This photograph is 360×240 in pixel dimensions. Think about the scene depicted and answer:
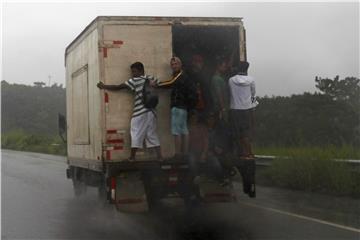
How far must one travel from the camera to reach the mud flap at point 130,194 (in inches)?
348

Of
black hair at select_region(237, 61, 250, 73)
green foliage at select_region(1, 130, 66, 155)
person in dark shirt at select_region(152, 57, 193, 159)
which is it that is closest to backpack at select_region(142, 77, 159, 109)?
person in dark shirt at select_region(152, 57, 193, 159)

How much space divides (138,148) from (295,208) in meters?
3.08

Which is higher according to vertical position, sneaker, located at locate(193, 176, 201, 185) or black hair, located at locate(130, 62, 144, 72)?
black hair, located at locate(130, 62, 144, 72)

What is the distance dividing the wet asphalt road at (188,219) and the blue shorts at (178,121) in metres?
1.42

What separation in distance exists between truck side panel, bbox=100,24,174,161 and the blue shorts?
27 cm

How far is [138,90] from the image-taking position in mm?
8875

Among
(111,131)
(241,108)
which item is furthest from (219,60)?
(111,131)

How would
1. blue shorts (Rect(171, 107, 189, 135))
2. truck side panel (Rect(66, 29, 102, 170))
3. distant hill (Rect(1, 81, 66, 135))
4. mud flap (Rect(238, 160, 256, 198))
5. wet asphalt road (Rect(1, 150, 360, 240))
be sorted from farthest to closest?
distant hill (Rect(1, 81, 66, 135)) < truck side panel (Rect(66, 29, 102, 170)) < mud flap (Rect(238, 160, 256, 198)) < blue shorts (Rect(171, 107, 189, 135)) < wet asphalt road (Rect(1, 150, 360, 240))

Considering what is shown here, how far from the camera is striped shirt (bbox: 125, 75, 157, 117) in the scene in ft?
29.0

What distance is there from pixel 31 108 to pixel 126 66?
8821 cm

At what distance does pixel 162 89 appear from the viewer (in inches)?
363

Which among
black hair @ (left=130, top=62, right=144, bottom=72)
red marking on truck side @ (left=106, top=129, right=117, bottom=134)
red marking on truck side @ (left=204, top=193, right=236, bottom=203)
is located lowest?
red marking on truck side @ (left=204, top=193, right=236, bottom=203)

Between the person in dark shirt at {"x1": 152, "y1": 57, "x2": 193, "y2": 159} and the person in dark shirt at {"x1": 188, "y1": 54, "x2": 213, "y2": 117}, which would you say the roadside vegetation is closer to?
the person in dark shirt at {"x1": 188, "y1": 54, "x2": 213, "y2": 117}

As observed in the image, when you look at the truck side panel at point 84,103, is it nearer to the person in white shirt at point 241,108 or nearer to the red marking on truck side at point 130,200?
the red marking on truck side at point 130,200
